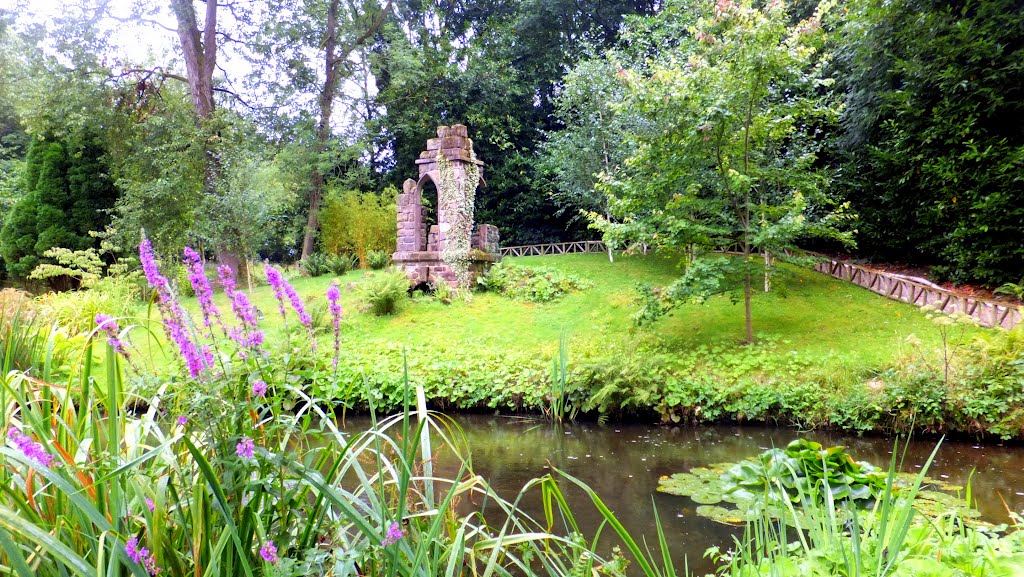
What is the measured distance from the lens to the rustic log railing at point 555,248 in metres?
19.0

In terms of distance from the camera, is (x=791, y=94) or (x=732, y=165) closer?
(x=732, y=165)

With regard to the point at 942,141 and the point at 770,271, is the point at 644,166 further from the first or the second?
the point at 942,141

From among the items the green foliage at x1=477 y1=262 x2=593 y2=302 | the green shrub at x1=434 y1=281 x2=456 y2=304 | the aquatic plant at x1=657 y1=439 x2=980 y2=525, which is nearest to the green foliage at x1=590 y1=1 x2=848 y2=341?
the green foliage at x1=477 y1=262 x2=593 y2=302

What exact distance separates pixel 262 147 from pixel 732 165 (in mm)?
15544

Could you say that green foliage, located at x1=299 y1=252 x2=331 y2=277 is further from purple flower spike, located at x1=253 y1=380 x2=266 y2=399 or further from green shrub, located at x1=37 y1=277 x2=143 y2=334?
purple flower spike, located at x1=253 y1=380 x2=266 y2=399

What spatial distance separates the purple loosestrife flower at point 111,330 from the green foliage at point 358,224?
1731cm

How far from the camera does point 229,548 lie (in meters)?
1.58

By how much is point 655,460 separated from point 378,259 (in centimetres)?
1347

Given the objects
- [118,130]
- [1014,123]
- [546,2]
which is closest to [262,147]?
[118,130]

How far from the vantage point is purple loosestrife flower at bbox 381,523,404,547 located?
1.51m

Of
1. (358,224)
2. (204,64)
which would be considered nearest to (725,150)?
(358,224)

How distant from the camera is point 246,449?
1.53 metres

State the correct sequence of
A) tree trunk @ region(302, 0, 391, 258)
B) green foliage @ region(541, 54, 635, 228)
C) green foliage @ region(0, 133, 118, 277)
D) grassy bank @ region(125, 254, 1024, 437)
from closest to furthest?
grassy bank @ region(125, 254, 1024, 437)
green foliage @ region(541, 54, 635, 228)
green foliage @ region(0, 133, 118, 277)
tree trunk @ region(302, 0, 391, 258)

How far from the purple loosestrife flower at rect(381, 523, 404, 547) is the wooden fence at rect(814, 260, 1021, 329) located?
899 centimetres
